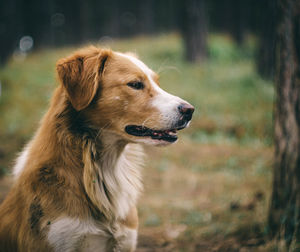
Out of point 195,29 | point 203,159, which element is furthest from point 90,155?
point 195,29

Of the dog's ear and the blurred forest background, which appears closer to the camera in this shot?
the dog's ear

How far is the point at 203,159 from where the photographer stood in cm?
597

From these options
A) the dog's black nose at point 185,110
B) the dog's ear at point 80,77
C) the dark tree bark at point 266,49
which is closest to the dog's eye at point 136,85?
the dog's ear at point 80,77

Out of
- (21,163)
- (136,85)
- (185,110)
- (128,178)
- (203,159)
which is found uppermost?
(136,85)

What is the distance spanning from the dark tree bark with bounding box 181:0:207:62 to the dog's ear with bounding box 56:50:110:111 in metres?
10.3

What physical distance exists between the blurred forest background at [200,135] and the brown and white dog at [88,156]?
0.66 meters

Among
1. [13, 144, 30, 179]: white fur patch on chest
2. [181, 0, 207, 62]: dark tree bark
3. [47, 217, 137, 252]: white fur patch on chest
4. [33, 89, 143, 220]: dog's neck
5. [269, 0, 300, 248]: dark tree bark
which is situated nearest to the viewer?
[47, 217, 137, 252]: white fur patch on chest

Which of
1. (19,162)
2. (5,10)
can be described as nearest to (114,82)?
(19,162)

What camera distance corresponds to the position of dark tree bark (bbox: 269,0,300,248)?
2811 mm

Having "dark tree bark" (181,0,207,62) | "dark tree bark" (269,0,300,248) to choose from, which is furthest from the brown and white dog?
"dark tree bark" (181,0,207,62)

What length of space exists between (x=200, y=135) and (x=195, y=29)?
6.67m

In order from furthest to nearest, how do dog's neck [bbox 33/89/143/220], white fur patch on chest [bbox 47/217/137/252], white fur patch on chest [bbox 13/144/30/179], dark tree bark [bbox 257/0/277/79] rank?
1. dark tree bark [bbox 257/0/277/79]
2. white fur patch on chest [bbox 13/144/30/179]
3. dog's neck [bbox 33/89/143/220]
4. white fur patch on chest [bbox 47/217/137/252]

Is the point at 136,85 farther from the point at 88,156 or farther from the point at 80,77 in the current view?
the point at 88,156

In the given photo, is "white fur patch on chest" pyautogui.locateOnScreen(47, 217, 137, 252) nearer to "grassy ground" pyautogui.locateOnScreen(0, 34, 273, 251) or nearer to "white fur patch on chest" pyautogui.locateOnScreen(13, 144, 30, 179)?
"white fur patch on chest" pyautogui.locateOnScreen(13, 144, 30, 179)
